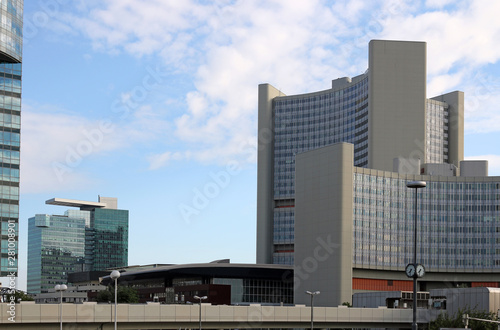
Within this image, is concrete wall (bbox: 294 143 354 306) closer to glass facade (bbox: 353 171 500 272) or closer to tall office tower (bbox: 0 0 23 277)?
glass facade (bbox: 353 171 500 272)

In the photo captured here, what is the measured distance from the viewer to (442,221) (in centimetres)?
18212

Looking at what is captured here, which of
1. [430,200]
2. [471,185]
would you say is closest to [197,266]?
[430,200]

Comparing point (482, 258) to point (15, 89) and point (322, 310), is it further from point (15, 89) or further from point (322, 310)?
point (15, 89)

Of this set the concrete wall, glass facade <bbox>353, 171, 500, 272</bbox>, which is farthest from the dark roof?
glass facade <bbox>353, 171, 500, 272</bbox>

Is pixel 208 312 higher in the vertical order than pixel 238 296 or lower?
higher

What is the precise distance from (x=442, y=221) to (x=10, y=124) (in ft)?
368

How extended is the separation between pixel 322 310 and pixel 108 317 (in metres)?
33.8

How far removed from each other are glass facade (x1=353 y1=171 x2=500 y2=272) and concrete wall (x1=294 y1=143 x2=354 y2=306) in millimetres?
8787

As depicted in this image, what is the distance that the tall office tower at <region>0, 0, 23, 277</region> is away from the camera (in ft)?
440

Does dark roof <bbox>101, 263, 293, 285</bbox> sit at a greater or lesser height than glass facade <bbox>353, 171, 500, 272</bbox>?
lesser

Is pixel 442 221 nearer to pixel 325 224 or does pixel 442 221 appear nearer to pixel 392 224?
pixel 392 224

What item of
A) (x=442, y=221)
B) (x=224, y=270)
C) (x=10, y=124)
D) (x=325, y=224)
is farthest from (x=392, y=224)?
(x=10, y=124)

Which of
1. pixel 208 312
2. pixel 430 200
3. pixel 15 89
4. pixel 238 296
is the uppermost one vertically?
pixel 15 89

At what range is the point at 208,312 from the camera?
88.1 m
